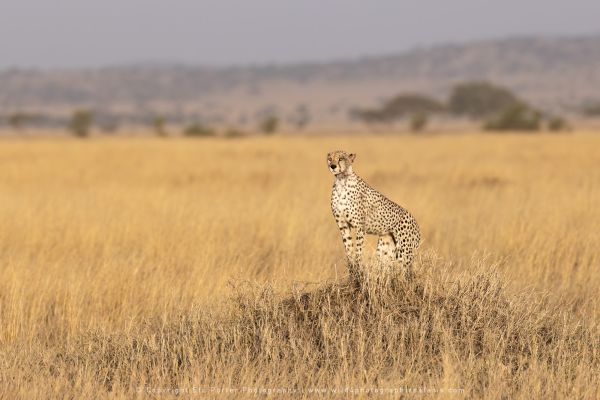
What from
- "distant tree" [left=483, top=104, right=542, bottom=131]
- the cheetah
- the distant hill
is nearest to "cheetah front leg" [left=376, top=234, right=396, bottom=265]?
the cheetah

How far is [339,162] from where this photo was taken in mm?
4891

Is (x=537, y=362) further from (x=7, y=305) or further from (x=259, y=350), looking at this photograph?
(x=7, y=305)

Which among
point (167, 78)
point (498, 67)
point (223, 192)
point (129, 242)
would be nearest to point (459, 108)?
point (223, 192)

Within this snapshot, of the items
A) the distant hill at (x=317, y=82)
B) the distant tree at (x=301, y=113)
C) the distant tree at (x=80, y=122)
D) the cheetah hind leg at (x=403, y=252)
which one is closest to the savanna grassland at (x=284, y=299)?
the cheetah hind leg at (x=403, y=252)

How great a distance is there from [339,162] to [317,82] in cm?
14339

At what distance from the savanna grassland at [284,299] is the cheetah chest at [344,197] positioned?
0.46 m

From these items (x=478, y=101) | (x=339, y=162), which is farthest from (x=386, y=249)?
(x=478, y=101)

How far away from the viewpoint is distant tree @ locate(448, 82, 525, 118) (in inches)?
2859

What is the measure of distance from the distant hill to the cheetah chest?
10206 cm

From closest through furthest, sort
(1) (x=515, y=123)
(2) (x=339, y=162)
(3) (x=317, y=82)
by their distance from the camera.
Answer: (2) (x=339, y=162) < (1) (x=515, y=123) < (3) (x=317, y=82)

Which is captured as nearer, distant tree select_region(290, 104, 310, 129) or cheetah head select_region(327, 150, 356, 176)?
cheetah head select_region(327, 150, 356, 176)

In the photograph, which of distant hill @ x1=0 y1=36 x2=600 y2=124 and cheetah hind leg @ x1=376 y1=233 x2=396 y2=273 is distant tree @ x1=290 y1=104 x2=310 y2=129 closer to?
distant hill @ x1=0 y1=36 x2=600 y2=124

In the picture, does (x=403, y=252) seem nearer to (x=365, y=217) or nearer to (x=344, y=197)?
(x=365, y=217)

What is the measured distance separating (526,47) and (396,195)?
150m
